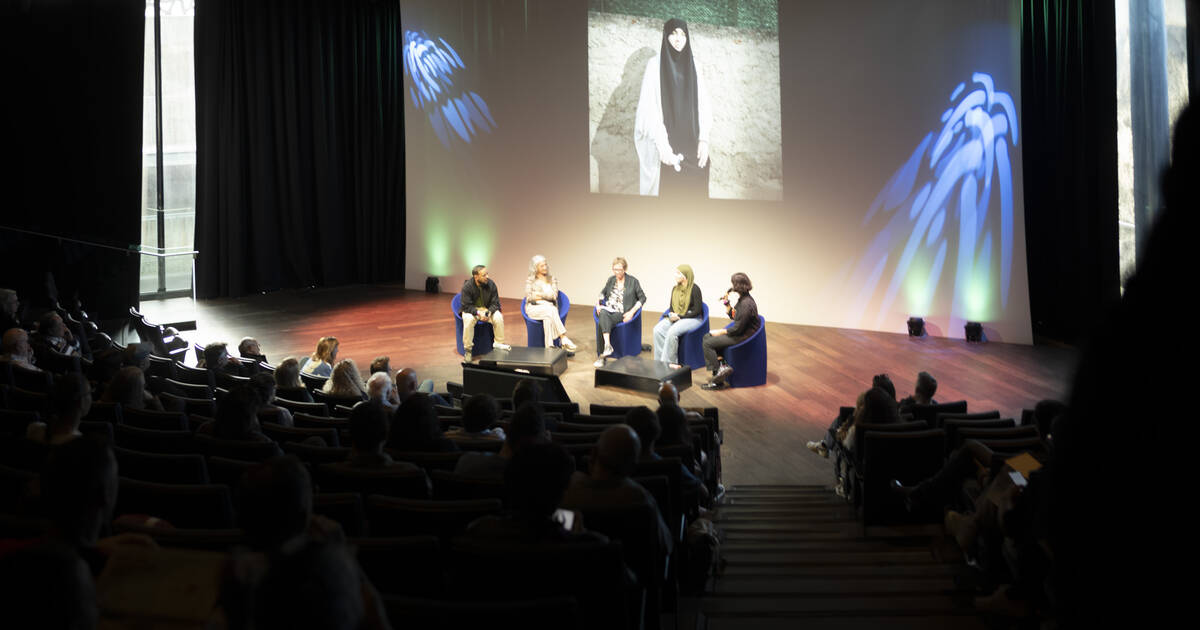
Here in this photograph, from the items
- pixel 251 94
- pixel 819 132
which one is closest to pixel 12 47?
pixel 251 94

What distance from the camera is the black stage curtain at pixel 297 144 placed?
12.8 m

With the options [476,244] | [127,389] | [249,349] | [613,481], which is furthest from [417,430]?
[476,244]

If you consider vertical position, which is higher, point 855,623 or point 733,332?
point 733,332

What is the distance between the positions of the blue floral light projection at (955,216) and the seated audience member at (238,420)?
784 centimetres

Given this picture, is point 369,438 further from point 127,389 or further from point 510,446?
point 127,389

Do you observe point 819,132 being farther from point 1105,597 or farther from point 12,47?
point 1105,597

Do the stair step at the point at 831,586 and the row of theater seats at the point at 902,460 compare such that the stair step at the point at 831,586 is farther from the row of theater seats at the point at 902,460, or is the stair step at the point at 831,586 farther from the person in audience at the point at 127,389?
the person in audience at the point at 127,389

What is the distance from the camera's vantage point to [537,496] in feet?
7.85

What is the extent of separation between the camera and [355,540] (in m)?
2.29

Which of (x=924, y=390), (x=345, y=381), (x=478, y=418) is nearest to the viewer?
(x=478, y=418)

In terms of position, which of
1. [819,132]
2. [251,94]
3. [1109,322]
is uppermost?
[251,94]

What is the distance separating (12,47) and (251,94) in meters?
4.19

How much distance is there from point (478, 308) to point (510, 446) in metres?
6.04

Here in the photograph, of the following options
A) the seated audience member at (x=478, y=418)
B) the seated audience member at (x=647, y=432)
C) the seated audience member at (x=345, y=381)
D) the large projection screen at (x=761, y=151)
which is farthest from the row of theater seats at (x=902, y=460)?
the large projection screen at (x=761, y=151)
